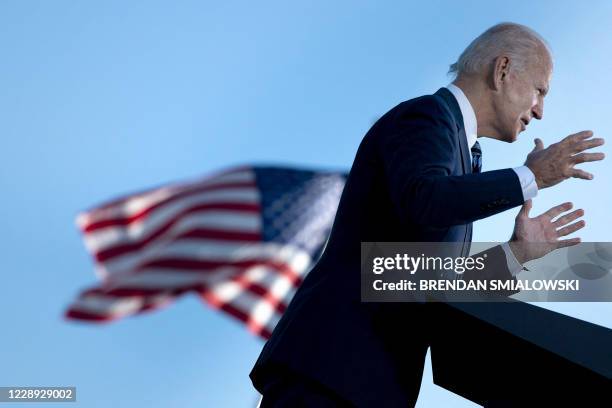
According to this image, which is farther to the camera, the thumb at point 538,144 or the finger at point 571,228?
the thumb at point 538,144

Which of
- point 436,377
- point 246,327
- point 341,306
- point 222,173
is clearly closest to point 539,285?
point 436,377

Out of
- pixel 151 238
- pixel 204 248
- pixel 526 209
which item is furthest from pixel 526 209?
pixel 151 238

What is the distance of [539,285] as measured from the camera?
10.2ft

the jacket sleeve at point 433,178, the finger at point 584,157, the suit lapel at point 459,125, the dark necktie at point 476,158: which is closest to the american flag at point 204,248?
the dark necktie at point 476,158

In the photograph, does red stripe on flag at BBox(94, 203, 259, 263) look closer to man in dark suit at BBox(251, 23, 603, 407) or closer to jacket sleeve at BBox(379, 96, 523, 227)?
man in dark suit at BBox(251, 23, 603, 407)

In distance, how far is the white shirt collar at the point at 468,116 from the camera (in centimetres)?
302

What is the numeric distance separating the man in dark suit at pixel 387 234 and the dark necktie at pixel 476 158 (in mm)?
140

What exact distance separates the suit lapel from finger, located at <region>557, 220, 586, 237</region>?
15.7 inches

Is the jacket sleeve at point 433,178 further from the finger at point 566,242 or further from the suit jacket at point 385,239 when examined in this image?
the finger at point 566,242

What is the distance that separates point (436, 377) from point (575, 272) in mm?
707

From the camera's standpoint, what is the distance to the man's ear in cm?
312

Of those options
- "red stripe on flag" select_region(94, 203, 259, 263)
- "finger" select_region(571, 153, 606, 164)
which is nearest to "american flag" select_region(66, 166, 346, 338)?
"red stripe on flag" select_region(94, 203, 259, 263)

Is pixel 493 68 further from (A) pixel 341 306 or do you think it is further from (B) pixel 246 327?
(B) pixel 246 327

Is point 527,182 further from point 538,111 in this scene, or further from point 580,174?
point 538,111
